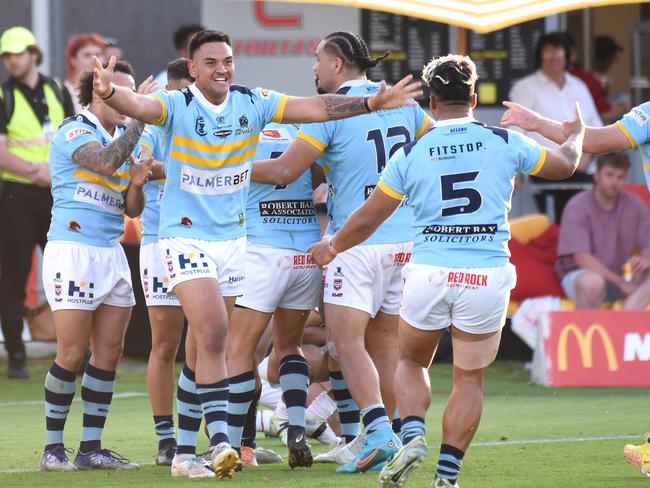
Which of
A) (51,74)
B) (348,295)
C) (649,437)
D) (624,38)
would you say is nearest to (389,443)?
(348,295)

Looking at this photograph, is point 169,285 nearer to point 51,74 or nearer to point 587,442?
point 587,442

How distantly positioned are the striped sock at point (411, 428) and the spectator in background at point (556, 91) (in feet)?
28.0

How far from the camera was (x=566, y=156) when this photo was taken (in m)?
7.04

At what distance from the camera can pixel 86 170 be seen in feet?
26.7

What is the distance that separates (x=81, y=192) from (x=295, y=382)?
61.1 inches

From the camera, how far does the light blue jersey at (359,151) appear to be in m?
8.13

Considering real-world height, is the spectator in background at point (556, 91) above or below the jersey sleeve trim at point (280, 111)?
above

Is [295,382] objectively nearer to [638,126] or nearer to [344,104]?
[344,104]

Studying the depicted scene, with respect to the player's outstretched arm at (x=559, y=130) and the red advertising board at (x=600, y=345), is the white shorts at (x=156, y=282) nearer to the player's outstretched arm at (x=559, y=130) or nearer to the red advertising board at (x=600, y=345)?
the player's outstretched arm at (x=559, y=130)

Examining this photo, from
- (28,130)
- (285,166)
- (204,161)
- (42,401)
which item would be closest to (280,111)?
(285,166)

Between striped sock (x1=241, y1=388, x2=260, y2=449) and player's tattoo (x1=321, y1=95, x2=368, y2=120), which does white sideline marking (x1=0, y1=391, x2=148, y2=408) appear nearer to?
striped sock (x1=241, y1=388, x2=260, y2=449)

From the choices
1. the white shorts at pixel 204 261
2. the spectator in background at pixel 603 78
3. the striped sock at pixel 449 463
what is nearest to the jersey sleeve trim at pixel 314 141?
the white shorts at pixel 204 261

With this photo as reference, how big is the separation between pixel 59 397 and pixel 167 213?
1.29 metres

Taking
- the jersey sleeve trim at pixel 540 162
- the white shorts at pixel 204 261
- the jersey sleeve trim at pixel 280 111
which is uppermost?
the jersey sleeve trim at pixel 280 111
